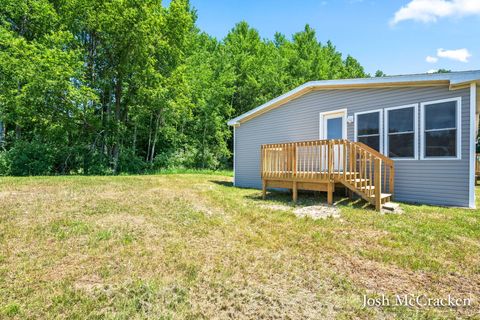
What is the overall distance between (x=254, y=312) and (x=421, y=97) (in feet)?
21.7

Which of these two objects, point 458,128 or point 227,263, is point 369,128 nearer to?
point 458,128

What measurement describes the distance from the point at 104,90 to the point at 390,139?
14.7m

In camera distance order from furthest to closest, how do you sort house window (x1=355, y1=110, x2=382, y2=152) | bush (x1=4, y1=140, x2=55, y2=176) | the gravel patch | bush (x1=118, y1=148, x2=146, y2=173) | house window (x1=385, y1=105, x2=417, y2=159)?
bush (x1=118, y1=148, x2=146, y2=173) < bush (x1=4, y1=140, x2=55, y2=176) < house window (x1=355, y1=110, x2=382, y2=152) < house window (x1=385, y1=105, x2=417, y2=159) < the gravel patch

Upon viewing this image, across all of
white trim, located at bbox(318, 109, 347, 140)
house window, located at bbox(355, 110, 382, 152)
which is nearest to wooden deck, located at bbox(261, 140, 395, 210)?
house window, located at bbox(355, 110, 382, 152)

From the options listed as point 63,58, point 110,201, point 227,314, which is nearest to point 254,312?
point 227,314

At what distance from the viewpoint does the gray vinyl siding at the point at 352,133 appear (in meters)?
5.75

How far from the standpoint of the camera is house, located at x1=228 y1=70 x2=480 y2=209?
5.65 metres

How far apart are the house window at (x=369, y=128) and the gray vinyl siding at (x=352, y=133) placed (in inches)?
6.5

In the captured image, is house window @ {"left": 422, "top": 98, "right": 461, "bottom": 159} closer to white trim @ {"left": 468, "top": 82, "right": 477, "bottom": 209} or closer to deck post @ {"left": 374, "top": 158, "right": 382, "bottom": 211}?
white trim @ {"left": 468, "top": 82, "right": 477, "bottom": 209}

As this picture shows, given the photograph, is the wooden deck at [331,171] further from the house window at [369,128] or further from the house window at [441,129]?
the house window at [441,129]

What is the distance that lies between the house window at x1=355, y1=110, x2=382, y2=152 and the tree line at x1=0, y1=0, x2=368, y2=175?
10.7m

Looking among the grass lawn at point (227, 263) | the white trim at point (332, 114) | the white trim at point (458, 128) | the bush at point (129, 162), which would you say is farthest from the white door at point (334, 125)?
the bush at point (129, 162)

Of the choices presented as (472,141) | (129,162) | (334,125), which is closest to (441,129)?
(472,141)

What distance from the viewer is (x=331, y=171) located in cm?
595
